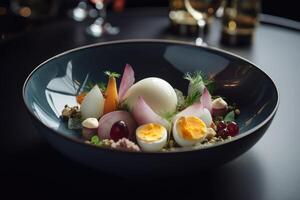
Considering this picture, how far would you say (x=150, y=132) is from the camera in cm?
90

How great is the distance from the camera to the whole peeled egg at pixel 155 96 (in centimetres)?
102

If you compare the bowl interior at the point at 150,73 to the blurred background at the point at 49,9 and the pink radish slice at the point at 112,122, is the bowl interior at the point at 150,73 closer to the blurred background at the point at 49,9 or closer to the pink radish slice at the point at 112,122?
the pink radish slice at the point at 112,122

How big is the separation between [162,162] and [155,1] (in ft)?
5.98

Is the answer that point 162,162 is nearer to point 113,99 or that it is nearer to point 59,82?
point 113,99

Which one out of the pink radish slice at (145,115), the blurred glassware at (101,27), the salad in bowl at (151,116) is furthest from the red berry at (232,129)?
the blurred glassware at (101,27)

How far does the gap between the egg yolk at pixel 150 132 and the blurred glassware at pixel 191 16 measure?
27.0 inches

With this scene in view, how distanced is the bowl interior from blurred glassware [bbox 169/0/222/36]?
36 cm

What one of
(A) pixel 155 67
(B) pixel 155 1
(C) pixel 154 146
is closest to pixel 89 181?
(C) pixel 154 146

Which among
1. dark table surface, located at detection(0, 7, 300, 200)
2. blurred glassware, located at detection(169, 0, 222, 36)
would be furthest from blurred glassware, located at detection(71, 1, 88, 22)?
dark table surface, located at detection(0, 7, 300, 200)

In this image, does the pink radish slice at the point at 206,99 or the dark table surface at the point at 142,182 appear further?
the pink radish slice at the point at 206,99

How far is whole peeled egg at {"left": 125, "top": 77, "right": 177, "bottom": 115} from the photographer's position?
3.35ft

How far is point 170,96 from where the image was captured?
1.03 metres

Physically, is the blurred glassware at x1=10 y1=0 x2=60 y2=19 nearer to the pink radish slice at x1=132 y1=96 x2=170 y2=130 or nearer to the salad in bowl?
the salad in bowl

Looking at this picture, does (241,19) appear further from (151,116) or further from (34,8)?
(34,8)
